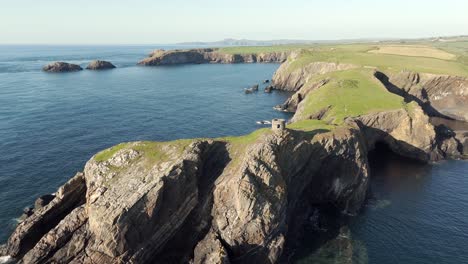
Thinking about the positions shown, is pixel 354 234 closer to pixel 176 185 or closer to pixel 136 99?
pixel 176 185

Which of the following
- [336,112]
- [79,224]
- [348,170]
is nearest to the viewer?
[79,224]

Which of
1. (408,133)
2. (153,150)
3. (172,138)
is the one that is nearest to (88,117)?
(172,138)

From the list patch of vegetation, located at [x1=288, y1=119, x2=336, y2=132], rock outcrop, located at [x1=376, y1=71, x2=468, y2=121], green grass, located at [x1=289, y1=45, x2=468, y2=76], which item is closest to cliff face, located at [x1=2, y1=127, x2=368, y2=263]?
patch of vegetation, located at [x1=288, y1=119, x2=336, y2=132]

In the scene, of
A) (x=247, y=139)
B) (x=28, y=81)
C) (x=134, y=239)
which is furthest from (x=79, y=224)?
(x=28, y=81)

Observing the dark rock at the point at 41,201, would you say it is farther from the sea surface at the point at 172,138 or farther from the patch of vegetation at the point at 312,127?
the patch of vegetation at the point at 312,127

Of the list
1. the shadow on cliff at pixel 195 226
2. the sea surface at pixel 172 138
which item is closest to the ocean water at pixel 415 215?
the sea surface at pixel 172 138

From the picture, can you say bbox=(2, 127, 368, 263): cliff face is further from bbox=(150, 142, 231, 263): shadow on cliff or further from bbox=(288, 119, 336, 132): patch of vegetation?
bbox=(288, 119, 336, 132): patch of vegetation
